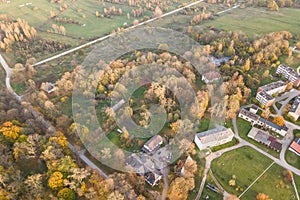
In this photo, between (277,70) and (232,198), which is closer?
(232,198)

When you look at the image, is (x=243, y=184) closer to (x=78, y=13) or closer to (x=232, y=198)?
(x=232, y=198)

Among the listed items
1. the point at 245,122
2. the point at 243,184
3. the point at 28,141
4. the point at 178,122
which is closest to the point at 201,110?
the point at 178,122

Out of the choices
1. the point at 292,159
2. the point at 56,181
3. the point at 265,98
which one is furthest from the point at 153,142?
the point at 265,98

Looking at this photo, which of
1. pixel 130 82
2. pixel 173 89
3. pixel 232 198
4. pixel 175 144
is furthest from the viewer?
pixel 130 82

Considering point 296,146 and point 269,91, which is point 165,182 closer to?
point 296,146

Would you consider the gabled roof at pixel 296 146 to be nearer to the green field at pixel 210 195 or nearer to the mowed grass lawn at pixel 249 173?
the mowed grass lawn at pixel 249 173
